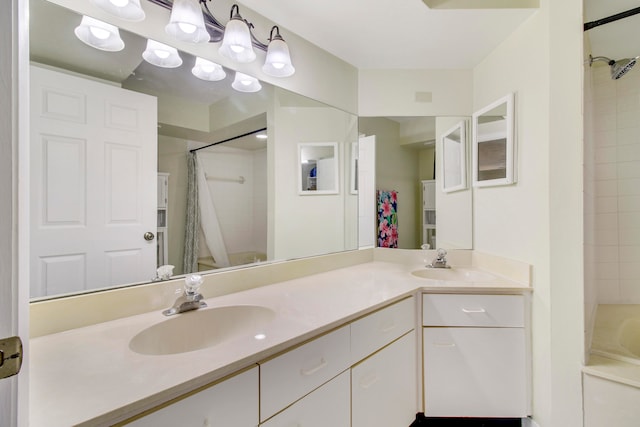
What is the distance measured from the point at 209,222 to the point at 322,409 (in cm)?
88

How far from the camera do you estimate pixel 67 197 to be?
3.04ft

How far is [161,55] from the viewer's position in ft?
3.70

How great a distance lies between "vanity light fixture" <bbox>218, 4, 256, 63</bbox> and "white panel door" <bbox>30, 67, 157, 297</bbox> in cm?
42

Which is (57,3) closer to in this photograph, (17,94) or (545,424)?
(17,94)

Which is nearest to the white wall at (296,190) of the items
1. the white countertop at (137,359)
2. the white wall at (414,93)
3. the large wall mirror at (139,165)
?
the large wall mirror at (139,165)

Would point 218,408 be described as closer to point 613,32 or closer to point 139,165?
point 139,165

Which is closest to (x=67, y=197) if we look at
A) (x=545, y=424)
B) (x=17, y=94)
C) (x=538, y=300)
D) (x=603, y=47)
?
(x=17, y=94)

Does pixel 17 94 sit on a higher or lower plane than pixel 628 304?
higher

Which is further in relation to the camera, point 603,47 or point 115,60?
point 603,47

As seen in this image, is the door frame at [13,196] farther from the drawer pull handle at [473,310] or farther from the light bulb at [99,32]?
the drawer pull handle at [473,310]

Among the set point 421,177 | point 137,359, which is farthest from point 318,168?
point 137,359

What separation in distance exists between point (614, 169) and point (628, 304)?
917 mm

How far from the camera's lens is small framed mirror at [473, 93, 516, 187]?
1575 millimetres

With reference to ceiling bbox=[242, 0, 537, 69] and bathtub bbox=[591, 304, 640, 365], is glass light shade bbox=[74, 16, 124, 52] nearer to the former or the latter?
ceiling bbox=[242, 0, 537, 69]
